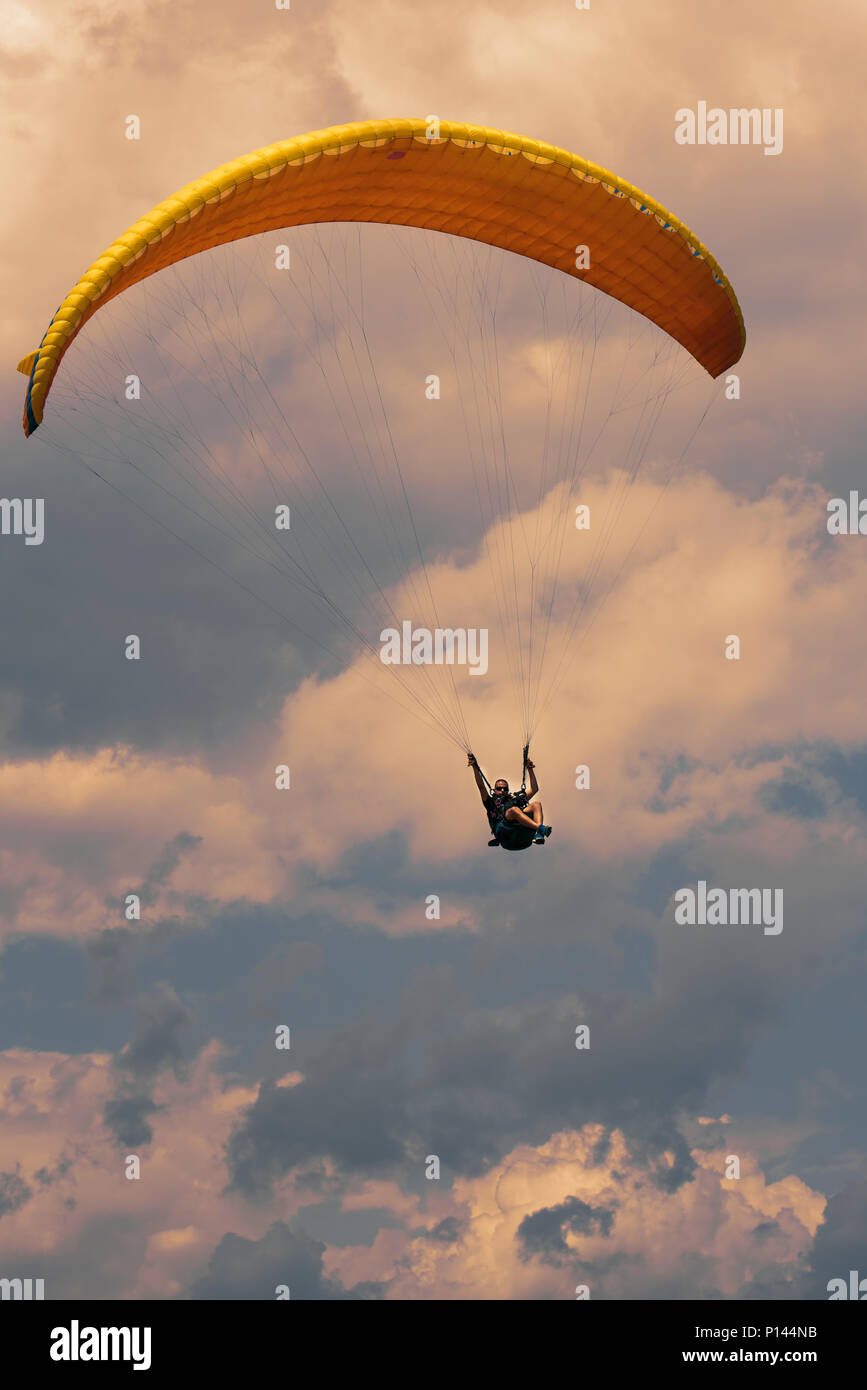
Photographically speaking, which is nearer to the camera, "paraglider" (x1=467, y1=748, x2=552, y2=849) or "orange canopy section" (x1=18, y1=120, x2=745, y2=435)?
"orange canopy section" (x1=18, y1=120, x2=745, y2=435)

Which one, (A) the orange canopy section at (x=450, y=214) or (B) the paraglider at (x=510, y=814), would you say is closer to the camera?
(A) the orange canopy section at (x=450, y=214)

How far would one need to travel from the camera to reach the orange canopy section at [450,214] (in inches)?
1046

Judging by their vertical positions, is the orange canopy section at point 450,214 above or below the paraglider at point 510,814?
above

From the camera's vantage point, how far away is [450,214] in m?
32.1

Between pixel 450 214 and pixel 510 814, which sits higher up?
pixel 450 214

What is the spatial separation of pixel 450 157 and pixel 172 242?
5841 millimetres

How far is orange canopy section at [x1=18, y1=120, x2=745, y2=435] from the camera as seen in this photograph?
1046 inches

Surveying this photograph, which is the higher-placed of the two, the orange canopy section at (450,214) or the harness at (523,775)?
the orange canopy section at (450,214)

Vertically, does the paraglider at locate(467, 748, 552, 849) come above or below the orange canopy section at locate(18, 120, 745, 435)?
below
